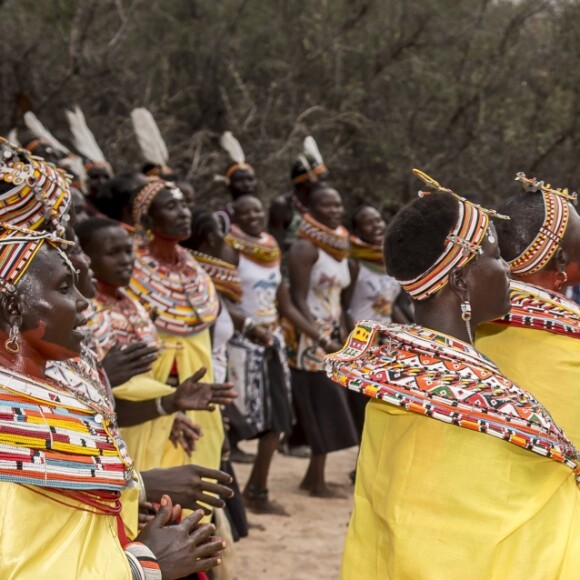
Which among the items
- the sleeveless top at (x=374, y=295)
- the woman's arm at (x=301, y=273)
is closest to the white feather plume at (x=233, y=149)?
the woman's arm at (x=301, y=273)

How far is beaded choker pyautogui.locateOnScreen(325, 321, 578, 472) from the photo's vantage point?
2477mm

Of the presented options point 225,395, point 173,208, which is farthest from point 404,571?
point 173,208

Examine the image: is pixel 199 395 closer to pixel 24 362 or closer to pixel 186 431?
pixel 186 431

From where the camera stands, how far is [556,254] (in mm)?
3527

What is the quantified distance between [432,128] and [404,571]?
466 inches

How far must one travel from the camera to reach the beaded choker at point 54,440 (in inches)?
85.3

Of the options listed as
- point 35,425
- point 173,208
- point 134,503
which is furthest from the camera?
point 173,208

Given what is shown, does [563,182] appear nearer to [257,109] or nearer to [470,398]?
[257,109]

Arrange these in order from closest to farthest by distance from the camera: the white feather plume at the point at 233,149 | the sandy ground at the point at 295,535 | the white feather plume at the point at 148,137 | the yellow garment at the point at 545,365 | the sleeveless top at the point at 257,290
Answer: the yellow garment at the point at 545,365
the sandy ground at the point at 295,535
the sleeveless top at the point at 257,290
the white feather plume at the point at 148,137
the white feather plume at the point at 233,149

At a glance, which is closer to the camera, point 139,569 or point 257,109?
point 139,569

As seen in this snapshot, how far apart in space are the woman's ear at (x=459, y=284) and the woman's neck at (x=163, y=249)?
2545 mm

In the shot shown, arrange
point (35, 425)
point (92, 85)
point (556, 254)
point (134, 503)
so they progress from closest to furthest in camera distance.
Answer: point (35, 425) < point (134, 503) < point (556, 254) < point (92, 85)

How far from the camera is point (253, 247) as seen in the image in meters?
6.66

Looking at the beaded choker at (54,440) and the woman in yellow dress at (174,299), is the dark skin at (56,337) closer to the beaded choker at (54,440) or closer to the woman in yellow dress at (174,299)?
the beaded choker at (54,440)
